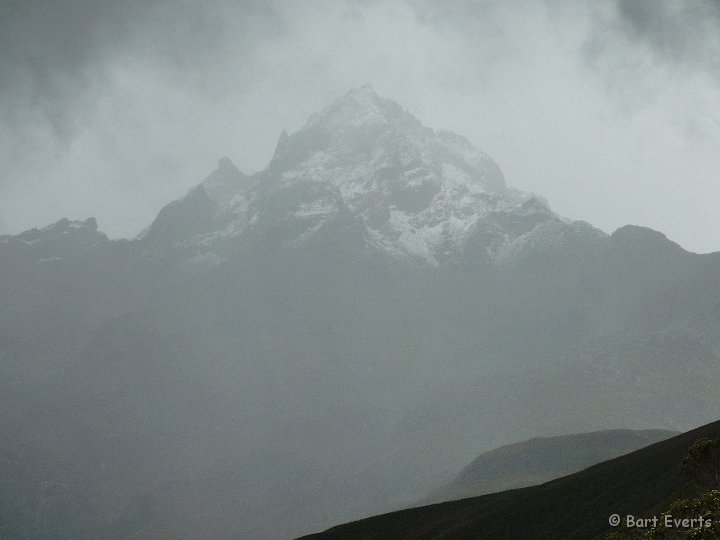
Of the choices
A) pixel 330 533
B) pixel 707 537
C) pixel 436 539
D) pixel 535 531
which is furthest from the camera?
pixel 330 533

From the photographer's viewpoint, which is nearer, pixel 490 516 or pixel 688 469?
pixel 688 469

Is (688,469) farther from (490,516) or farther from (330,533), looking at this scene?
(330,533)

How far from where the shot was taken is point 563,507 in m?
104

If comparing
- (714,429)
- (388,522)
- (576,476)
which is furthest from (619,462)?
(388,522)

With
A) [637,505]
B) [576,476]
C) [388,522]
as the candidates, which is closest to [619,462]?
[576,476]

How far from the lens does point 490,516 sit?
11481cm

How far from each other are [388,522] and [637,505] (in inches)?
2037

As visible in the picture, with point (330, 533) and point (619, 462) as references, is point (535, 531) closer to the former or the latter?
point (619, 462)

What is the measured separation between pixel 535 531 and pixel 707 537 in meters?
58.0

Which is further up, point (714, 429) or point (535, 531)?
point (714, 429)

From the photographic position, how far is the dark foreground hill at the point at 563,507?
93562mm

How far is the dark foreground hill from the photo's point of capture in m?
93.6

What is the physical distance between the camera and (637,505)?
91875 mm

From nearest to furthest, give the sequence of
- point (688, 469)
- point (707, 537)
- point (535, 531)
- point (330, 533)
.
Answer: point (707, 537), point (688, 469), point (535, 531), point (330, 533)
